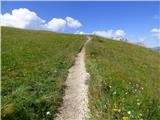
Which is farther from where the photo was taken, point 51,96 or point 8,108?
point 51,96

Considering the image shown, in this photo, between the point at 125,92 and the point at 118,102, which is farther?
the point at 125,92

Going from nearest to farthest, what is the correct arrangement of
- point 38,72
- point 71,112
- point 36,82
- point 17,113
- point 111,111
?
point 111,111 < point 17,113 < point 71,112 < point 36,82 < point 38,72

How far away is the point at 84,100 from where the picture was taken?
522 inches

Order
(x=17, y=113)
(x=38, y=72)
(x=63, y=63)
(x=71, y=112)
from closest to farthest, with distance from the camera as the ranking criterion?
(x=17, y=113)
(x=71, y=112)
(x=38, y=72)
(x=63, y=63)

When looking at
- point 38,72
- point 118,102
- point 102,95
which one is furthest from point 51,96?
point 38,72

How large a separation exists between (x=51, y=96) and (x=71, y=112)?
1567 millimetres

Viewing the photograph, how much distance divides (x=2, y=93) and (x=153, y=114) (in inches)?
265

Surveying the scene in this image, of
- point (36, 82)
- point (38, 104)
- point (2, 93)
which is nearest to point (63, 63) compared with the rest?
point (36, 82)

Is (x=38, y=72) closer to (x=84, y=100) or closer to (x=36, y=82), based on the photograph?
(x=36, y=82)

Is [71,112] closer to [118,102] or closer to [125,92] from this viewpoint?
[118,102]

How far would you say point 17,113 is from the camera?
37.7 feet

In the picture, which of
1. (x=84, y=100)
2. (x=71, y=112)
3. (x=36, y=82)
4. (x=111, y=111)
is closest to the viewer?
(x=111, y=111)

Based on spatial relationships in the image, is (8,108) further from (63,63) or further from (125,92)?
(63,63)

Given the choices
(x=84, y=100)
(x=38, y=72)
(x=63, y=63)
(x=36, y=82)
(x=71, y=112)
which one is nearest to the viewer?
(x=71, y=112)
